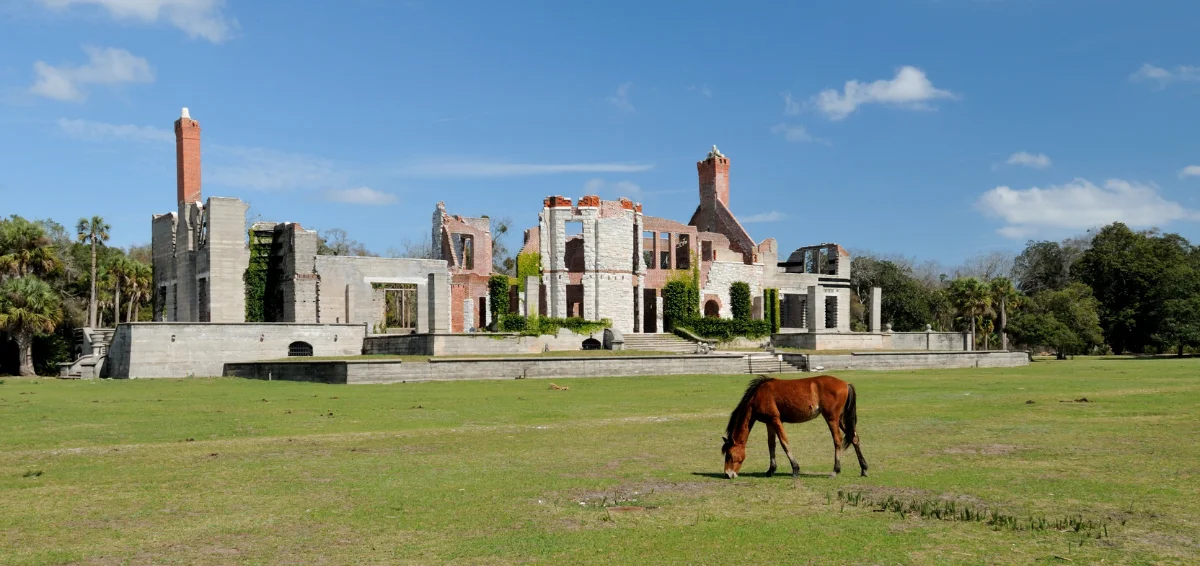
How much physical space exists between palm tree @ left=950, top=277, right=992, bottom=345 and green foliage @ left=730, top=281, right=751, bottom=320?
13.7 m

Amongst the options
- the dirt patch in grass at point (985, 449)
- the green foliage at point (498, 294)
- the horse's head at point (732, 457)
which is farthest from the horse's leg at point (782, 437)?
the green foliage at point (498, 294)

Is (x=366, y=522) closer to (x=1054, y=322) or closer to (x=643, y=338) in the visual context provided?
(x=643, y=338)

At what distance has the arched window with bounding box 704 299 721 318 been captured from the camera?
58.9 meters

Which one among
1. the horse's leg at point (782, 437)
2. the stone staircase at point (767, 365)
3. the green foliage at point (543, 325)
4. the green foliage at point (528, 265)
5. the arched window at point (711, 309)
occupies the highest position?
the green foliage at point (528, 265)

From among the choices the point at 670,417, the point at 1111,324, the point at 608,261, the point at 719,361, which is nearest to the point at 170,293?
the point at 608,261

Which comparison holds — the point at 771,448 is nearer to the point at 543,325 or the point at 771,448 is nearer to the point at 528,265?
the point at 543,325

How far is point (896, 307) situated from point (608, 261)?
3735 centimetres

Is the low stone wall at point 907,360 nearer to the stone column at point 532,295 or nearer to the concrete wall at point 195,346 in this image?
the stone column at point 532,295

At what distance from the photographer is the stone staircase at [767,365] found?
129 feet

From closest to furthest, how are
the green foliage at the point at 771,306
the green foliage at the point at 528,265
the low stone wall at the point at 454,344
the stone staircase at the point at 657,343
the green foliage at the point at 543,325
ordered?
the low stone wall at the point at 454,344, the stone staircase at the point at 657,343, the green foliage at the point at 543,325, the green foliage at the point at 528,265, the green foliage at the point at 771,306

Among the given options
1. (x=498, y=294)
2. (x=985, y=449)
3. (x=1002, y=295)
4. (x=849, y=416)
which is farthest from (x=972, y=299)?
(x=849, y=416)

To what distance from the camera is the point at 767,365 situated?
39.8 metres

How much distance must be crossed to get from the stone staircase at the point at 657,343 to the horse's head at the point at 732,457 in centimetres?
3660

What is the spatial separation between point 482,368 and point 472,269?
23.9 meters
